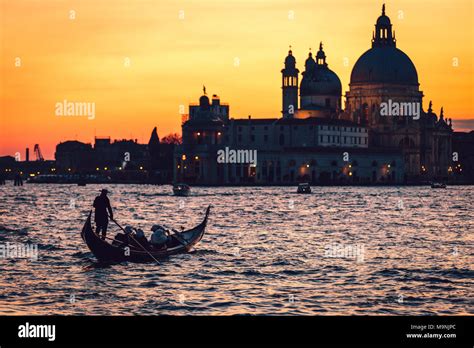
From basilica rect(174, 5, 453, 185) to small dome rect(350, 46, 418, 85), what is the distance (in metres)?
0.18

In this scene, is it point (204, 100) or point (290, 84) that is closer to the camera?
point (204, 100)

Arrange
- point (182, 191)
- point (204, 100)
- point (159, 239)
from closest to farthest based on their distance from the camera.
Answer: point (159, 239), point (182, 191), point (204, 100)

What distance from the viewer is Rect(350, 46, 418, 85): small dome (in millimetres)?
186625

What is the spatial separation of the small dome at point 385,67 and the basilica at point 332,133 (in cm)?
18

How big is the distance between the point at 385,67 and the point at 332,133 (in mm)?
17935

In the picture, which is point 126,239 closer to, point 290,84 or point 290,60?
point 290,84

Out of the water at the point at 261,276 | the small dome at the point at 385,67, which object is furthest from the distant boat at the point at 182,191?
the small dome at the point at 385,67

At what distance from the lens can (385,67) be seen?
187m

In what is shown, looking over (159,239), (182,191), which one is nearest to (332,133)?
(182,191)

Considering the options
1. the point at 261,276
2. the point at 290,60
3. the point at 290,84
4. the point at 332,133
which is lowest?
the point at 261,276

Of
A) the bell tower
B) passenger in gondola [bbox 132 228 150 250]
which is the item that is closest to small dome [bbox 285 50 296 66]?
the bell tower

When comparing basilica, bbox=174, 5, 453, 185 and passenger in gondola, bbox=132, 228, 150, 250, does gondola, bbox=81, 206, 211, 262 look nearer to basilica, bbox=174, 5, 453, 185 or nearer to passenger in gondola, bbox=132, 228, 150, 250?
passenger in gondola, bbox=132, 228, 150, 250

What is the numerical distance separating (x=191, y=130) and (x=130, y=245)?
13599 centimetres
